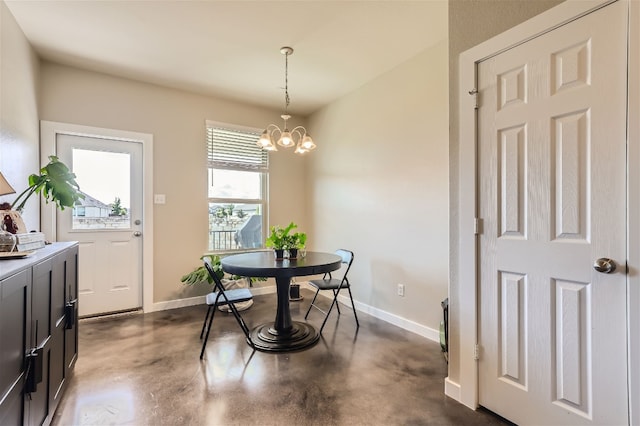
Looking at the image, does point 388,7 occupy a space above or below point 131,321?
above

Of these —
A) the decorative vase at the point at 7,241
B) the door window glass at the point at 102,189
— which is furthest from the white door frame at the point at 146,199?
the decorative vase at the point at 7,241

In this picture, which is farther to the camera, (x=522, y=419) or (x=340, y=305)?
(x=340, y=305)

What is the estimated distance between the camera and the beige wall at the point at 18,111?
2.16m

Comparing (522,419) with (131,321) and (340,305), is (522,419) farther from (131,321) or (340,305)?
(131,321)

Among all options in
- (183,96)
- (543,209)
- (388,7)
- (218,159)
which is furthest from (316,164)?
(543,209)

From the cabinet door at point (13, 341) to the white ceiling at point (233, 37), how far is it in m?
2.08

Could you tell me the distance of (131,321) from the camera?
10.7 ft

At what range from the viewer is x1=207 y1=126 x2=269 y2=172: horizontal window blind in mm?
4012

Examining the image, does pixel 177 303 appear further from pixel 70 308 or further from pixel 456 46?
pixel 456 46

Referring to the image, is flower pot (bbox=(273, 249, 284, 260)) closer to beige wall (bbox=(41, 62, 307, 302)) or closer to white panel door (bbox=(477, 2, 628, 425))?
white panel door (bbox=(477, 2, 628, 425))

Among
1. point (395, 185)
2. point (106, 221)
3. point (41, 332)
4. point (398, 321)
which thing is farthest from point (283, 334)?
point (106, 221)

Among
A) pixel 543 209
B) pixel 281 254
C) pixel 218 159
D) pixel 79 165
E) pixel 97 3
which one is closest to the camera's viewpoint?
pixel 543 209

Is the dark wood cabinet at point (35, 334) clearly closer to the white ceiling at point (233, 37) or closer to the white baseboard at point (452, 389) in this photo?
the white ceiling at point (233, 37)

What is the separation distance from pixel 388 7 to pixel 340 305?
3064mm
